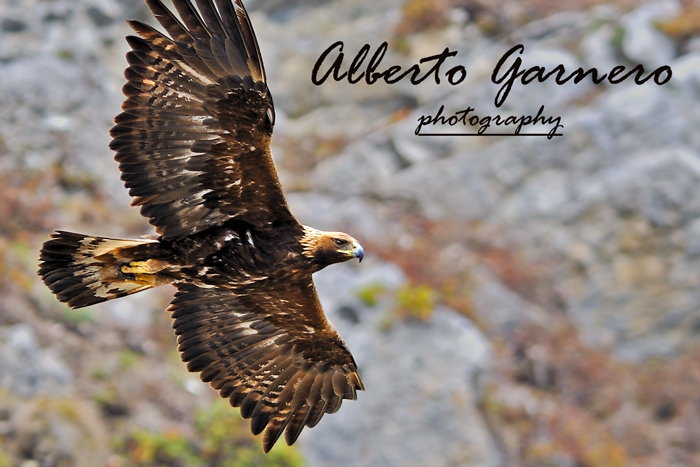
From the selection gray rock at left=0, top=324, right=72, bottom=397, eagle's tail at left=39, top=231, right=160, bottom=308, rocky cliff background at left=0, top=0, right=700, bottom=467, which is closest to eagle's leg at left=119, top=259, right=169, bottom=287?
eagle's tail at left=39, top=231, right=160, bottom=308

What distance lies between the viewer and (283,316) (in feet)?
23.4

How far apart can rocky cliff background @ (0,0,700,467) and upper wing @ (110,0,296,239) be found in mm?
5135

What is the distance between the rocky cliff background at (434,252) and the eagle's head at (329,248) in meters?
5.29

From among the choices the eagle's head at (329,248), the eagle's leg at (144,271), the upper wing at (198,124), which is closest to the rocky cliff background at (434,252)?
the eagle's leg at (144,271)

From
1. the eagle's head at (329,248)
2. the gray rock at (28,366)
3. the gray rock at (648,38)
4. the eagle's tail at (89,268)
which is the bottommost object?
the gray rock at (28,366)

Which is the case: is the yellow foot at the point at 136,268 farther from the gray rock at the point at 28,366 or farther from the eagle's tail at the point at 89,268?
the gray rock at the point at 28,366

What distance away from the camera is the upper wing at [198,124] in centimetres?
557

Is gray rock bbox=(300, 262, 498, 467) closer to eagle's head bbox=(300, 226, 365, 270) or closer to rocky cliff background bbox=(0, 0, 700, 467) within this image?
rocky cliff background bbox=(0, 0, 700, 467)

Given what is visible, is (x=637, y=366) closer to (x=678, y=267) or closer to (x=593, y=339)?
(x=593, y=339)

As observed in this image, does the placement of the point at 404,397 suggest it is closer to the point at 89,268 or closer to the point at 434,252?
the point at 434,252

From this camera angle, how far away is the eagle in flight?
566cm

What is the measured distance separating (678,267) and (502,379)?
408cm

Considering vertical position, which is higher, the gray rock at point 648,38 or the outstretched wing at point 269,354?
the gray rock at point 648,38

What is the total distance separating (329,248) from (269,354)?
1.41 metres
